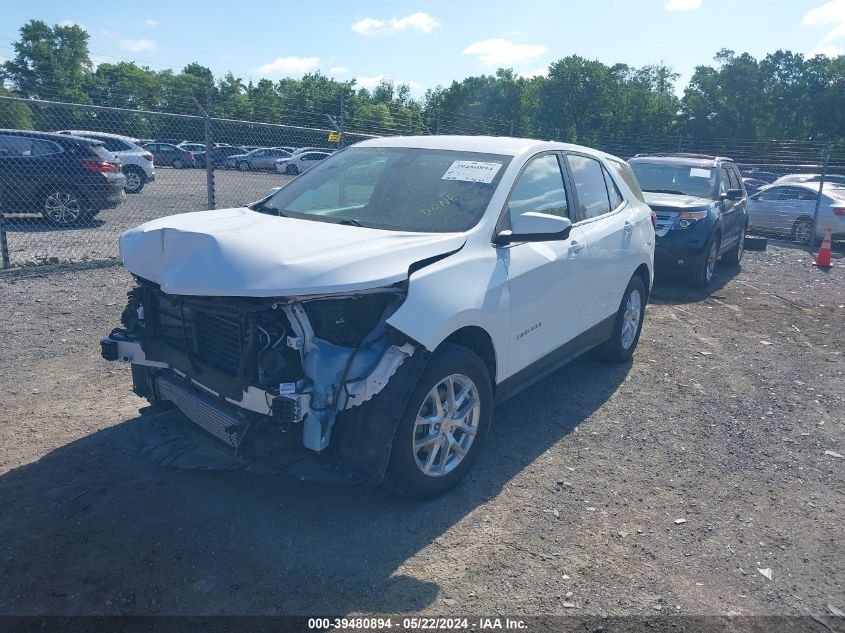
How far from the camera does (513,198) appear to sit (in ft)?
13.9

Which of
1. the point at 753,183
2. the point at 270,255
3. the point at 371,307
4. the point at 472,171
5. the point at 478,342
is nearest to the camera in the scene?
the point at 270,255

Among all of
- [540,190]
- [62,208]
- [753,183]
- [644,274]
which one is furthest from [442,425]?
[753,183]

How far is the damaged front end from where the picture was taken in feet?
10.5

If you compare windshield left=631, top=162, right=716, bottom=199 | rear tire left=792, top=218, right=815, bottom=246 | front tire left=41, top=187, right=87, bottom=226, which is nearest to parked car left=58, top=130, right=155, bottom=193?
front tire left=41, top=187, right=87, bottom=226

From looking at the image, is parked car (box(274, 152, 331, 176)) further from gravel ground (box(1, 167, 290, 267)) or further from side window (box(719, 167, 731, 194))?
side window (box(719, 167, 731, 194))

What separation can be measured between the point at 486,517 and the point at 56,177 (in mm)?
10495

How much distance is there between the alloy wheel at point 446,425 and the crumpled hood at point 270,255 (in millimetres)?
700

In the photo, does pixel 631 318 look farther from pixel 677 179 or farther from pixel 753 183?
pixel 753 183

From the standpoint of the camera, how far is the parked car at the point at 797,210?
50.2 feet

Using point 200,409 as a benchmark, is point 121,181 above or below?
above

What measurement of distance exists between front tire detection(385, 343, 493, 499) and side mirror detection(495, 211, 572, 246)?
746mm

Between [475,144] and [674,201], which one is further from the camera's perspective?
[674,201]

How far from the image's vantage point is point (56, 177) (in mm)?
11203

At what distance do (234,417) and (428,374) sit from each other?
972mm
